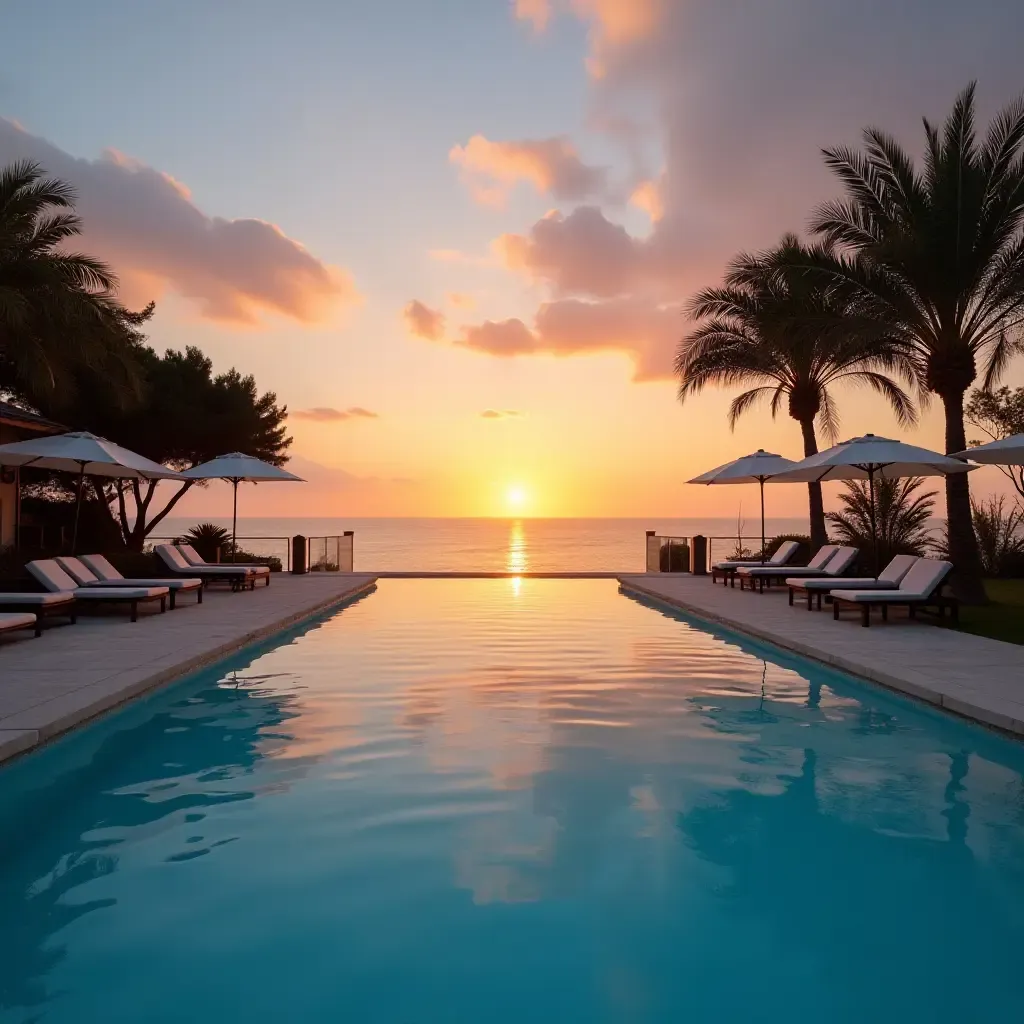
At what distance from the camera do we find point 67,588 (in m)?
13.7

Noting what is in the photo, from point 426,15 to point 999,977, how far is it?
2032 cm

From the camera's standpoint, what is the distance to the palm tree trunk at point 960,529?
53.1 ft

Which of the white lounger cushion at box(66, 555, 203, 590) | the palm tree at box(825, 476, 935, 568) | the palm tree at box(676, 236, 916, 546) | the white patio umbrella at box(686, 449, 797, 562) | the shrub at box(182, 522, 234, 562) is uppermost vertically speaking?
the palm tree at box(676, 236, 916, 546)

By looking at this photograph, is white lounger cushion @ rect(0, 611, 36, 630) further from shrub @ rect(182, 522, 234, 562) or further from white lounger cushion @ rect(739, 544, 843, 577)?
white lounger cushion @ rect(739, 544, 843, 577)

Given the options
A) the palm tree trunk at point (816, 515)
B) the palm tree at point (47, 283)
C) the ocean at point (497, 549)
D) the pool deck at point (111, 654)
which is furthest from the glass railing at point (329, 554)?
the palm tree trunk at point (816, 515)

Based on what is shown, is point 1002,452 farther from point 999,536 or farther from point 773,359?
point 999,536

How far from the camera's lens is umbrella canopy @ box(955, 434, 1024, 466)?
1065 centimetres

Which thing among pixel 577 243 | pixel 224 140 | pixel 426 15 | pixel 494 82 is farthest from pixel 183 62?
pixel 577 243

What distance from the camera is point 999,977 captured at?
3.58m

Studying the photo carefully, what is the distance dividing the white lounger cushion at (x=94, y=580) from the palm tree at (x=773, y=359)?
13929mm

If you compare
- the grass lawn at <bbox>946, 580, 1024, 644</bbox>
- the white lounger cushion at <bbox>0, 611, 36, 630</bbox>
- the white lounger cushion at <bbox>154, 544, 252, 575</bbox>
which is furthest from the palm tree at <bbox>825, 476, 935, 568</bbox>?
the white lounger cushion at <bbox>0, 611, 36, 630</bbox>

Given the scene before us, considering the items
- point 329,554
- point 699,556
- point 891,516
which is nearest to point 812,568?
point 891,516

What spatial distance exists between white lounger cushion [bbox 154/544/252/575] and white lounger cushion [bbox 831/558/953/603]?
41.4 feet

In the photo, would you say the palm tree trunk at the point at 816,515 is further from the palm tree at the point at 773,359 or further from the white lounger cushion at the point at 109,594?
the white lounger cushion at the point at 109,594
